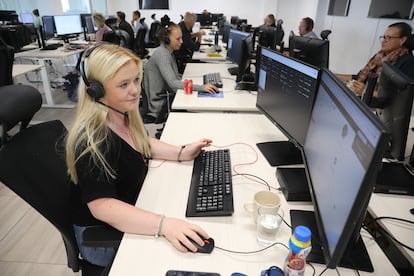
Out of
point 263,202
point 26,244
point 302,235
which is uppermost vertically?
point 302,235

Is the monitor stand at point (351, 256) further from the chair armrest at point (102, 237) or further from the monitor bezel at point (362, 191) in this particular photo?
the chair armrest at point (102, 237)

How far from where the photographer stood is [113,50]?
1.04m

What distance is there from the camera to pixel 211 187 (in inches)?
44.4

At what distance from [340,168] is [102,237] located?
2.55ft

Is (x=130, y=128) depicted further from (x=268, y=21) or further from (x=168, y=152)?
(x=268, y=21)

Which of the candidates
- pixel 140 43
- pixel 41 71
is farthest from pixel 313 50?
pixel 140 43

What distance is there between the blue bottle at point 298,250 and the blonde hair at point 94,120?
62cm

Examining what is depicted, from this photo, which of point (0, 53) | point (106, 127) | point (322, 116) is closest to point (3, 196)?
point (0, 53)

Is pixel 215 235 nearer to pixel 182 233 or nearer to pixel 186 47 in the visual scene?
pixel 182 233

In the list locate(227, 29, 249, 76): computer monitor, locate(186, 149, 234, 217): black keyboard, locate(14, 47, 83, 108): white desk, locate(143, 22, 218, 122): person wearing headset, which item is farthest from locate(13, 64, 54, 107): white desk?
locate(186, 149, 234, 217): black keyboard

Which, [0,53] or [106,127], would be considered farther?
[0,53]

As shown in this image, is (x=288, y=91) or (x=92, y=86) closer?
(x=92, y=86)

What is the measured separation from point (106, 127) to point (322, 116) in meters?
0.75

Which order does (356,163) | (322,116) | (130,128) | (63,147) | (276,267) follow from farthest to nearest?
(130,128), (63,147), (322,116), (276,267), (356,163)
